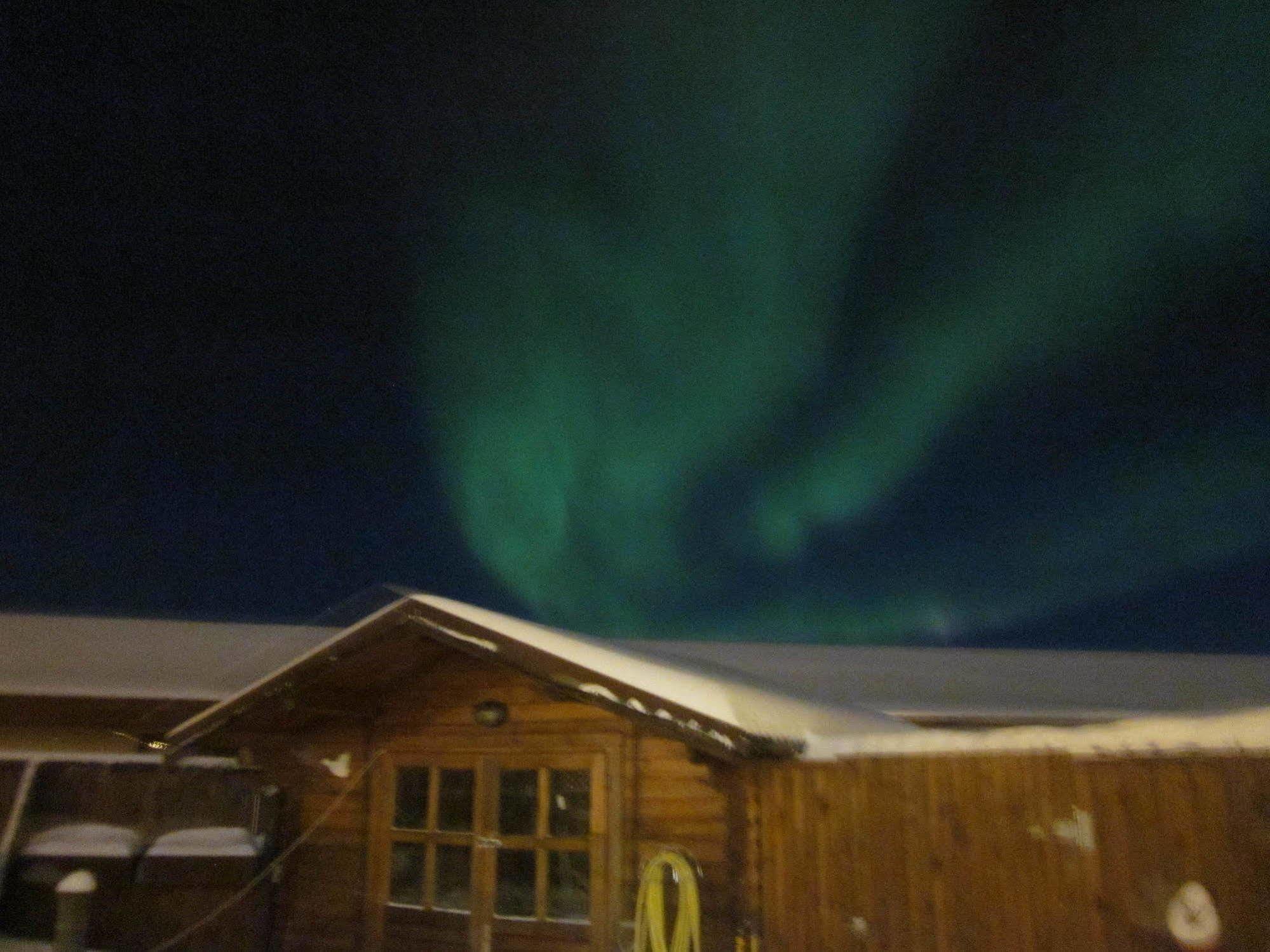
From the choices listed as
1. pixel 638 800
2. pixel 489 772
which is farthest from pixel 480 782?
pixel 638 800

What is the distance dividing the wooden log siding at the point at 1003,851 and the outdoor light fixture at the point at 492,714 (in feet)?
Result: 8.90

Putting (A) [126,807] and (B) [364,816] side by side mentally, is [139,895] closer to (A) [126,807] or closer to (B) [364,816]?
(A) [126,807]

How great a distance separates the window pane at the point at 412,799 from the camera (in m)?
8.91

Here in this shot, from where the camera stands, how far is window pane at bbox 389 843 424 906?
876cm

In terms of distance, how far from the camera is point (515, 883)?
825cm

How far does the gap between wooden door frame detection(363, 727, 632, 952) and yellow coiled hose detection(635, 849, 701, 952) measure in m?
0.47

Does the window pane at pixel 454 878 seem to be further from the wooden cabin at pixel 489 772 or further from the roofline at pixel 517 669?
the roofline at pixel 517 669

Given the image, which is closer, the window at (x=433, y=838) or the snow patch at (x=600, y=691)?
the snow patch at (x=600, y=691)

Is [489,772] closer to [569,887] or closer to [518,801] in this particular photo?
[518,801]

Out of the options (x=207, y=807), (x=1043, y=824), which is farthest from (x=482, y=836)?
(x=1043, y=824)

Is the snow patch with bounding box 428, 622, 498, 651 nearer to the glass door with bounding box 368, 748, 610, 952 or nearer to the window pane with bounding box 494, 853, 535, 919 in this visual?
the glass door with bounding box 368, 748, 610, 952

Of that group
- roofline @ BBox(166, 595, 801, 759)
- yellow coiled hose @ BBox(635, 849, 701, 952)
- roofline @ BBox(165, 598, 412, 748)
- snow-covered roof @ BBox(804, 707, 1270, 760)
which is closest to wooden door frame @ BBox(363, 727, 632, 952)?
yellow coiled hose @ BBox(635, 849, 701, 952)

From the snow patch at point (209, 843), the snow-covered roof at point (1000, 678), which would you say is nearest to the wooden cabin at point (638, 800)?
the snow patch at point (209, 843)

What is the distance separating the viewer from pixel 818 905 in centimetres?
590
